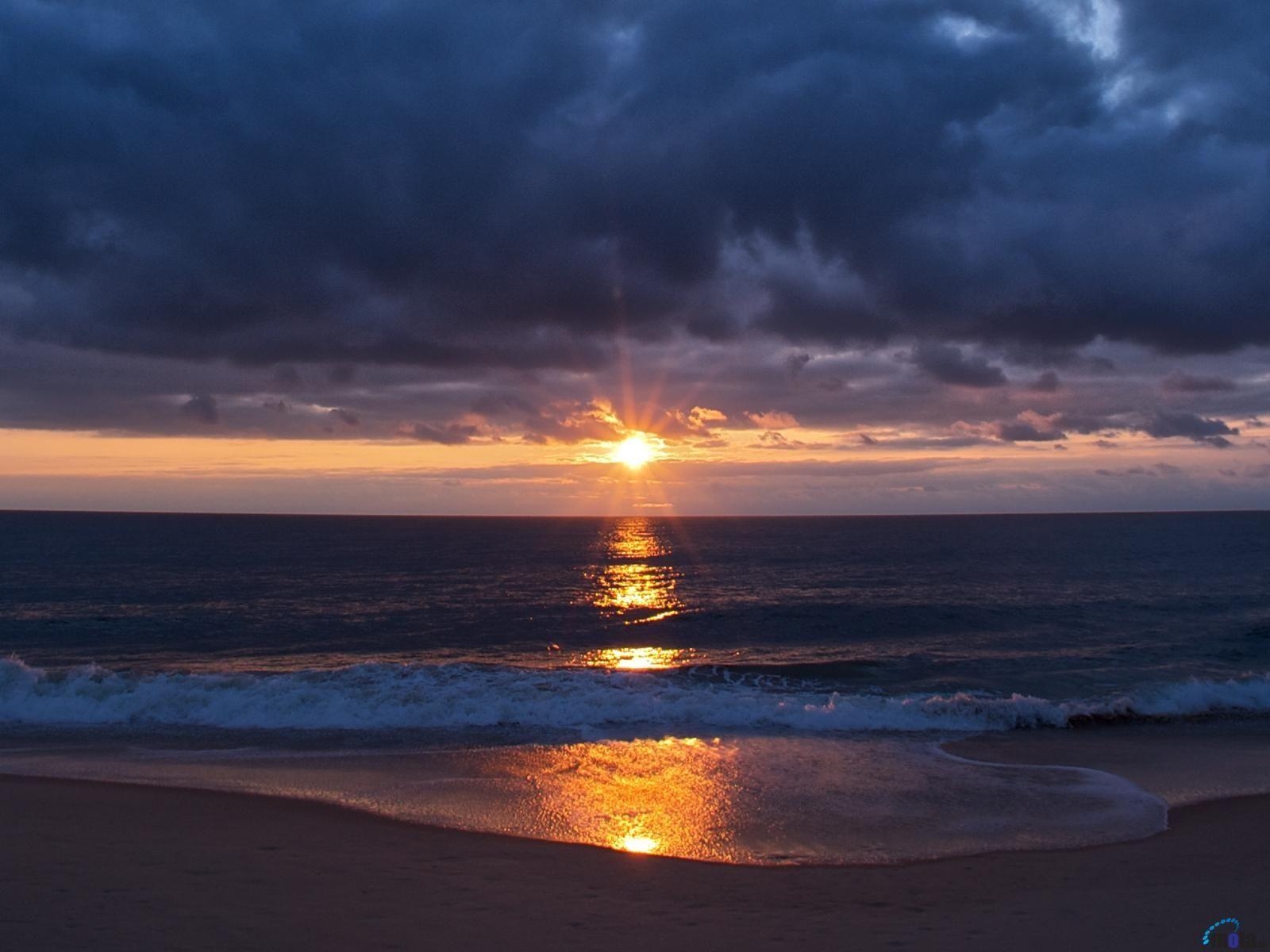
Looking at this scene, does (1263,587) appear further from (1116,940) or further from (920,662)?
(1116,940)

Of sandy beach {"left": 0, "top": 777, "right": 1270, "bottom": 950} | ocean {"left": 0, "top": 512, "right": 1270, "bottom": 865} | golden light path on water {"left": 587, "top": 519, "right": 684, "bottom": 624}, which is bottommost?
golden light path on water {"left": 587, "top": 519, "right": 684, "bottom": 624}

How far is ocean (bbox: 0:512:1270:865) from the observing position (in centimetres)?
1334

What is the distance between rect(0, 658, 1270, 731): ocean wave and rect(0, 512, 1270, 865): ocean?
0.09 meters

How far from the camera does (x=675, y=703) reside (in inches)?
819

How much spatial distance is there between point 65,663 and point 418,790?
20752 mm

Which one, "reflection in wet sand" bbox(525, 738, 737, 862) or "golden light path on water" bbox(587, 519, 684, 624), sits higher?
"reflection in wet sand" bbox(525, 738, 737, 862)

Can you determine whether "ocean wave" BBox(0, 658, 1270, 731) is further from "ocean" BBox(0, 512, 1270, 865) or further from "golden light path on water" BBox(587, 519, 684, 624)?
"golden light path on water" BBox(587, 519, 684, 624)

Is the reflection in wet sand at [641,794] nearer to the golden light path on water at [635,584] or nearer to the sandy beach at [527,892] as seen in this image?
the sandy beach at [527,892]

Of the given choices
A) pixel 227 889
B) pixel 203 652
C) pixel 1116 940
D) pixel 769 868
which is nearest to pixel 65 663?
pixel 203 652

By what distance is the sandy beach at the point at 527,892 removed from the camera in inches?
338

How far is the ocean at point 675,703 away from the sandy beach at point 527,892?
789 millimetres

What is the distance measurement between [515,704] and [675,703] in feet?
12.0

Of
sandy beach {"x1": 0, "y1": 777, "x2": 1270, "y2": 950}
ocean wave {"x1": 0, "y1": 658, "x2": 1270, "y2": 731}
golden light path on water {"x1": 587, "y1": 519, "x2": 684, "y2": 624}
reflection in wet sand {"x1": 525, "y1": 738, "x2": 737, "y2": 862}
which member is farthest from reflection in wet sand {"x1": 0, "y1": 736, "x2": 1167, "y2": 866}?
golden light path on water {"x1": 587, "y1": 519, "x2": 684, "y2": 624}

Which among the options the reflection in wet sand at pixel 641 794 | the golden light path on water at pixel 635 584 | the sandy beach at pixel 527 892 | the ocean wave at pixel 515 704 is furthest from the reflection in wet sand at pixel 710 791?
the golden light path on water at pixel 635 584
